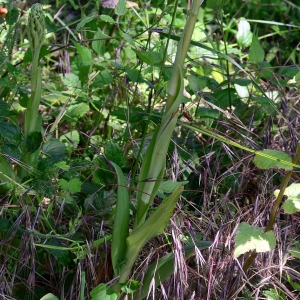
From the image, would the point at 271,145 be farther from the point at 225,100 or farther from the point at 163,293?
the point at 163,293

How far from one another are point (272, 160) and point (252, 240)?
0.17 meters

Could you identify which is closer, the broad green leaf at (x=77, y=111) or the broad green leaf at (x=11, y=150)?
the broad green leaf at (x=11, y=150)

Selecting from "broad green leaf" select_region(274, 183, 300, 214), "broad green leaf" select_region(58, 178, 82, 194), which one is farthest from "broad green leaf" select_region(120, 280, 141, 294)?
"broad green leaf" select_region(274, 183, 300, 214)

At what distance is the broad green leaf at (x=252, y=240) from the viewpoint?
988mm

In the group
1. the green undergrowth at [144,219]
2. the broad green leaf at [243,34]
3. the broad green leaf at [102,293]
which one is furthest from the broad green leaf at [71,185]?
the broad green leaf at [243,34]

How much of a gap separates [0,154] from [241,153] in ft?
2.06

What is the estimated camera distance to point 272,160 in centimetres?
106

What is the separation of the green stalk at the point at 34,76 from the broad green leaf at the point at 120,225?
270 millimetres

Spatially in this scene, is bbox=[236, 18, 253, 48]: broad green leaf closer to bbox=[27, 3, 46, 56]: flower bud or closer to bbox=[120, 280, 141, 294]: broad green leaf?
bbox=[27, 3, 46, 56]: flower bud

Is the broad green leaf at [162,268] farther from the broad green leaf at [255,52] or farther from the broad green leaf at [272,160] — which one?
the broad green leaf at [255,52]

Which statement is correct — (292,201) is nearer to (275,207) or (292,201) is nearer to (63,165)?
(275,207)

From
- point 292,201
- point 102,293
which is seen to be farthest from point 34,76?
point 292,201

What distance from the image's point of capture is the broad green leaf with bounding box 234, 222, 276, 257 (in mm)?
988

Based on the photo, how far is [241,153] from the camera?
4.57 feet
